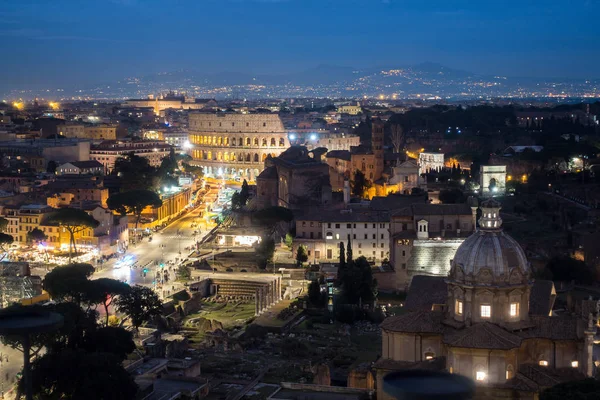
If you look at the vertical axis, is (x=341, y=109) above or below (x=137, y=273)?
above

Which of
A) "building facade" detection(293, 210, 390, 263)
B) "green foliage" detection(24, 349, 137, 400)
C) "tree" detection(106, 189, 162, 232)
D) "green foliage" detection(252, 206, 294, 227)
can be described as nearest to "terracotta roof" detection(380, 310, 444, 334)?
"green foliage" detection(24, 349, 137, 400)

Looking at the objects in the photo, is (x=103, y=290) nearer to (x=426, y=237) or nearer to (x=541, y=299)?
(x=426, y=237)

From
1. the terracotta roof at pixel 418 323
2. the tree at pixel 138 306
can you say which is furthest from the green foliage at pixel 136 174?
the terracotta roof at pixel 418 323

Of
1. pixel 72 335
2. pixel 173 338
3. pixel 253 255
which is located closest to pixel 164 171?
pixel 253 255

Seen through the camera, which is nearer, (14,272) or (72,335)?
(72,335)

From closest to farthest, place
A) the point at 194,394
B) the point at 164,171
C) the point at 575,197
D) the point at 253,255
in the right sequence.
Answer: the point at 194,394, the point at 253,255, the point at 575,197, the point at 164,171

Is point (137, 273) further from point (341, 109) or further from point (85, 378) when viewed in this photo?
point (341, 109)

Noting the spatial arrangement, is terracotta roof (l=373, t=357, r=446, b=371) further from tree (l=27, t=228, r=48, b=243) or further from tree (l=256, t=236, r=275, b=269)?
tree (l=27, t=228, r=48, b=243)

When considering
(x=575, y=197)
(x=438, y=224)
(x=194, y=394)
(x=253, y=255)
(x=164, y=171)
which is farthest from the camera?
(x=164, y=171)
